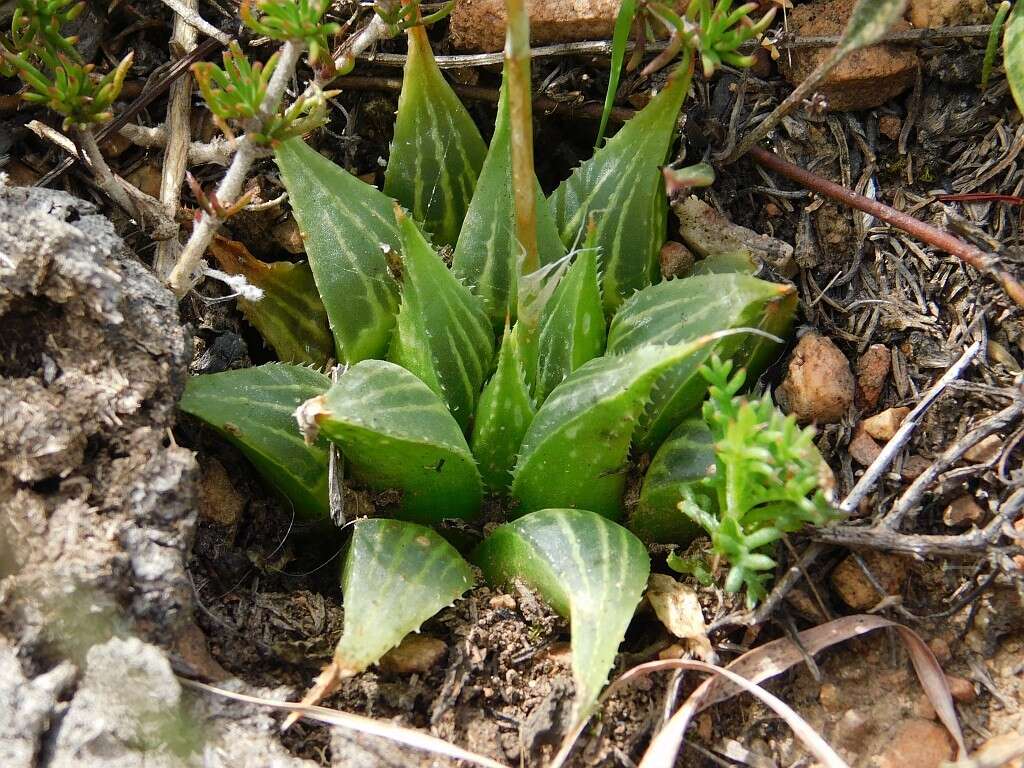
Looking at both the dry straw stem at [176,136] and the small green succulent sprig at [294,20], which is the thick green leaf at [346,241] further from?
the dry straw stem at [176,136]

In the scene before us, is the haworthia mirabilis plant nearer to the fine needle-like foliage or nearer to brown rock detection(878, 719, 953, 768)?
the fine needle-like foliage

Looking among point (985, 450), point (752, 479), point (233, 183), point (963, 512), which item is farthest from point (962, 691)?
point (233, 183)

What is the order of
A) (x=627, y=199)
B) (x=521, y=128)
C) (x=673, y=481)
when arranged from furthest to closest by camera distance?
(x=627, y=199), (x=673, y=481), (x=521, y=128)

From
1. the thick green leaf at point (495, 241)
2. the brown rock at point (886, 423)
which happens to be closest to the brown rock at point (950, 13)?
the brown rock at point (886, 423)

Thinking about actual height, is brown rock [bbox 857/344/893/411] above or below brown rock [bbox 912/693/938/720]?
above

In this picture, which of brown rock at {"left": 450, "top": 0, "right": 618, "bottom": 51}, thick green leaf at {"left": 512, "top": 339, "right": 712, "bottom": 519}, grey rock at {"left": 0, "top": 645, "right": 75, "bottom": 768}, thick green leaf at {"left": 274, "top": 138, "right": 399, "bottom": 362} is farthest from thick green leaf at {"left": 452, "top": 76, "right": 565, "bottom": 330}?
grey rock at {"left": 0, "top": 645, "right": 75, "bottom": 768}

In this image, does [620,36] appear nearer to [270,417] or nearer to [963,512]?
[270,417]
